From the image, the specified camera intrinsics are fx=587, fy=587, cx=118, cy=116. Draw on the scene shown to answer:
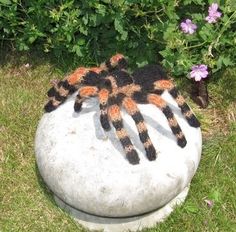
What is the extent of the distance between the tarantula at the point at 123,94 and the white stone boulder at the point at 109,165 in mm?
87

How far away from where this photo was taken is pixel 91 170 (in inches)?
176

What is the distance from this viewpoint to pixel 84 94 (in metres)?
4.58

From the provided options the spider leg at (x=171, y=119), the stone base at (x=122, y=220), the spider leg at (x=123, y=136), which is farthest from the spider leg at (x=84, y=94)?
the stone base at (x=122, y=220)

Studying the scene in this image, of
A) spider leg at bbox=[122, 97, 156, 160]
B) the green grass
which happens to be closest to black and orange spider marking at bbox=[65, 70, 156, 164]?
spider leg at bbox=[122, 97, 156, 160]

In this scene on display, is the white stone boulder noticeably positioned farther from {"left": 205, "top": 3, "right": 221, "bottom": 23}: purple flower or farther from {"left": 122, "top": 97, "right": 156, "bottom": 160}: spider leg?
{"left": 205, "top": 3, "right": 221, "bottom": 23}: purple flower

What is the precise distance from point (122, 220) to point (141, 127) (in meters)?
0.94

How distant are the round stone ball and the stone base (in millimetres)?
263

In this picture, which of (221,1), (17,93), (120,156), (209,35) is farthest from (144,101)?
(17,93)

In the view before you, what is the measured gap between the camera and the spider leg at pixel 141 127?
174 inches

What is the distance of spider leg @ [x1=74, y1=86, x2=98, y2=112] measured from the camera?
459cm

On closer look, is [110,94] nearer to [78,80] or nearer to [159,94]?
[78,80]

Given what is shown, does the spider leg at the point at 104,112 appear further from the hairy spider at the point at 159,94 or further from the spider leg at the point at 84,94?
the hairy spider at the point at 159,94

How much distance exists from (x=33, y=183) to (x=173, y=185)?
149cm

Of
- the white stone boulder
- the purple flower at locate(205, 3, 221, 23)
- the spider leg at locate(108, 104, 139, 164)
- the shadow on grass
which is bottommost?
the shadow on grass
